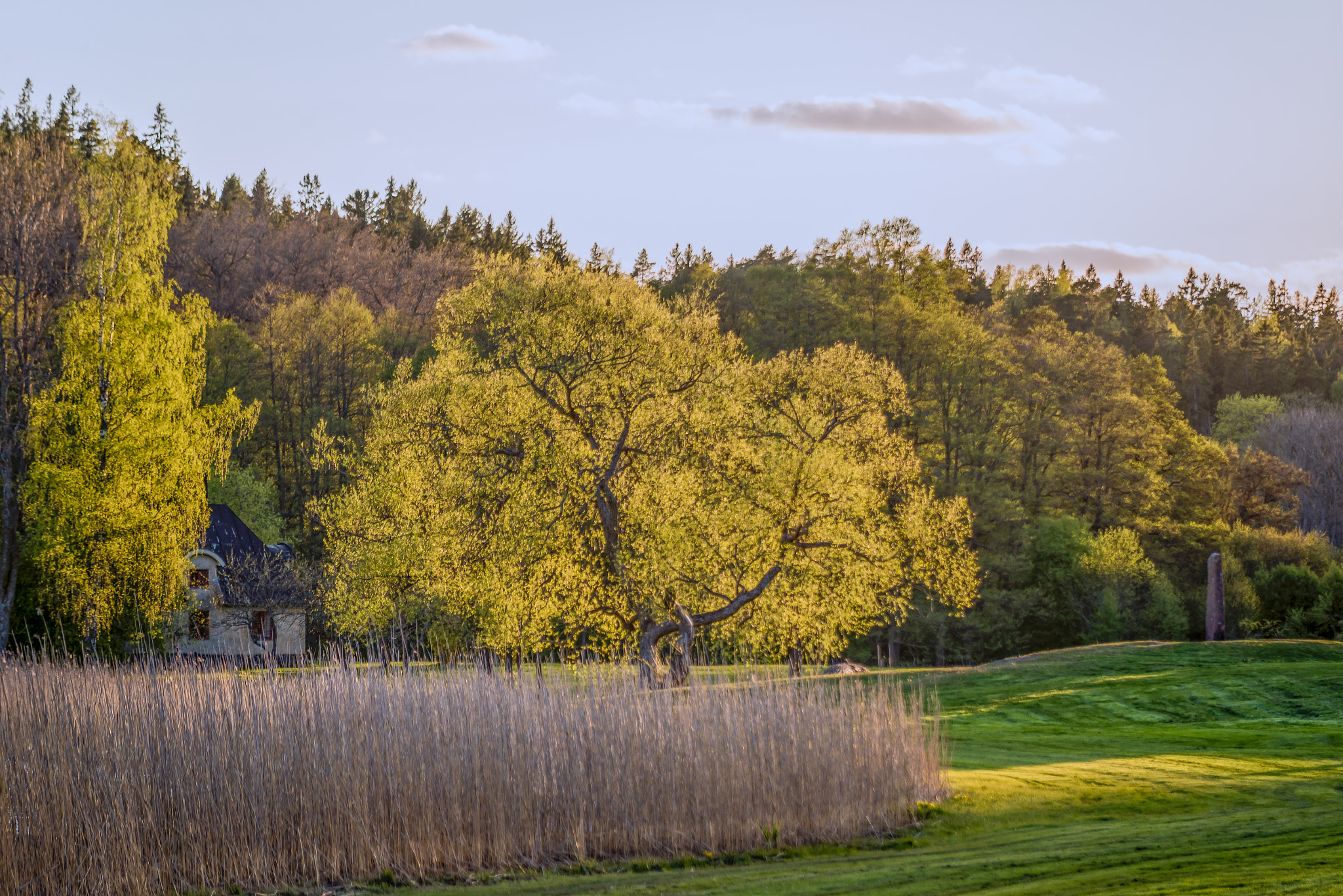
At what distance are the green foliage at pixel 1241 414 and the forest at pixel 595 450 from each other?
13.6ft

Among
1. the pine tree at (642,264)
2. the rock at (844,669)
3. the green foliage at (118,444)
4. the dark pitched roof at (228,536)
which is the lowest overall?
the rock at (844,669)

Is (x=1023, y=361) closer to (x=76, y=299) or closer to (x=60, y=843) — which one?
(x=76, y=299)

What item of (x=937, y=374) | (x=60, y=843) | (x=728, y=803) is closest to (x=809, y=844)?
(x=728, y=803)

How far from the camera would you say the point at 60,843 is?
977cm

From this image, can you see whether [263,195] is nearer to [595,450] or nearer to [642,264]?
[642,264]

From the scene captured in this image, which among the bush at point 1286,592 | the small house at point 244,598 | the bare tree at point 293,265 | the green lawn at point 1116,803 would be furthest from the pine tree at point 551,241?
the green lawn at point 1116,803

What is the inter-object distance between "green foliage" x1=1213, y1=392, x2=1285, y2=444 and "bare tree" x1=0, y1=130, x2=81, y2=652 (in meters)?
63.9

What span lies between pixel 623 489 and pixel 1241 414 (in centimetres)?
6342

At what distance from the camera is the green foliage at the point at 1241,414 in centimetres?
7056

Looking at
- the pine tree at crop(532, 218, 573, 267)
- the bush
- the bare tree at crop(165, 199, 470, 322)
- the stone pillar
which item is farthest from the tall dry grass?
the pine tree at crop(532, 218, 573, 267)

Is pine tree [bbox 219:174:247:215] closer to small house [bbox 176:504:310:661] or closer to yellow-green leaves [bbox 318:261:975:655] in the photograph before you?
small house [bbox 176:504:310:661]

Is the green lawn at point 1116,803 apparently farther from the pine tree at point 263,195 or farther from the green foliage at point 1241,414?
the pine tree at point 263,195

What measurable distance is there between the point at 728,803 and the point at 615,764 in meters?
1.31

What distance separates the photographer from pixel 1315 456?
58.2 m
